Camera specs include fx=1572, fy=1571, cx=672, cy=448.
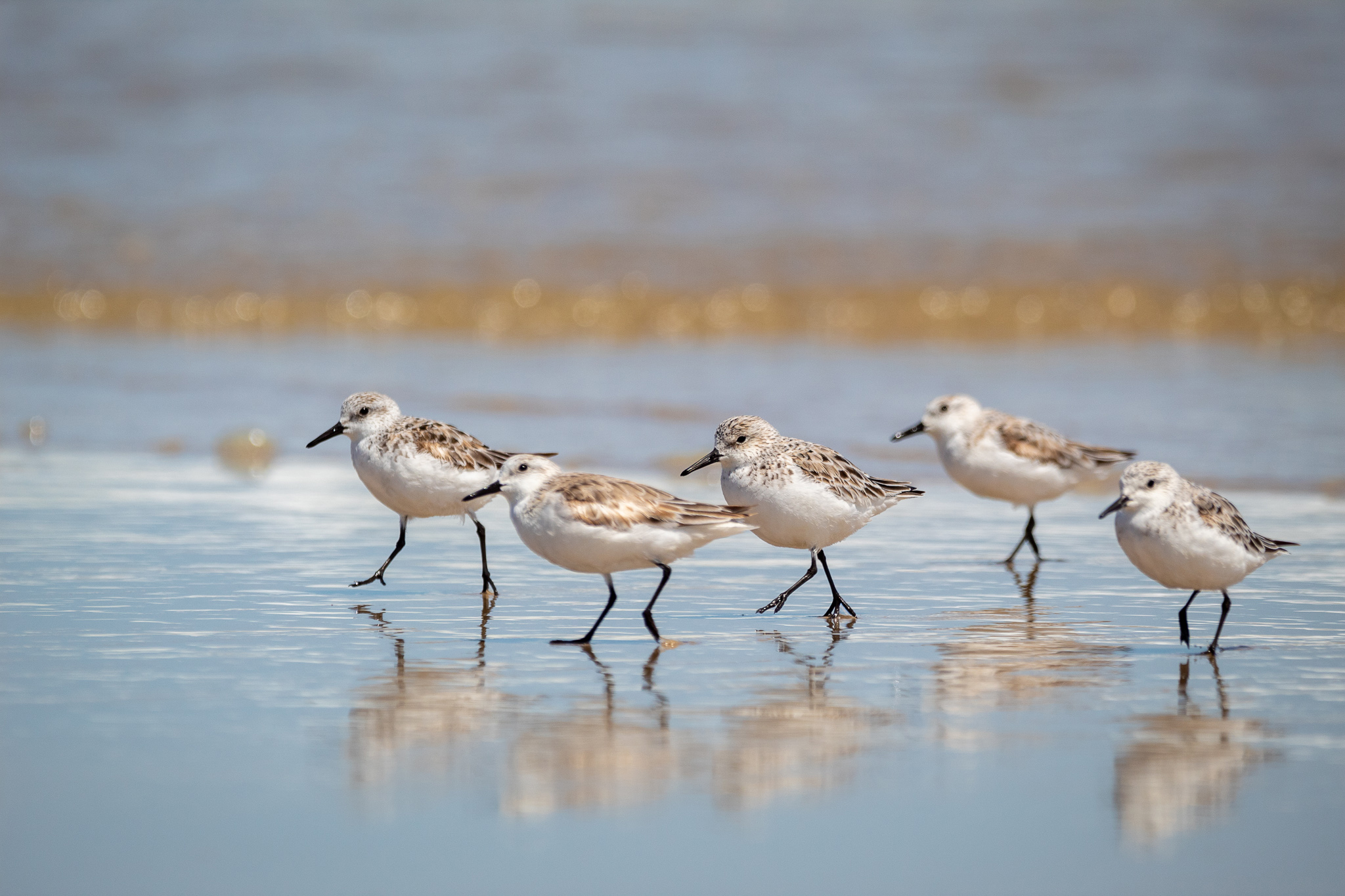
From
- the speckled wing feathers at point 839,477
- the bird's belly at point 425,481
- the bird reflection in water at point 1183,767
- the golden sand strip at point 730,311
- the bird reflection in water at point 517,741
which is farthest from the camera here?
the golden sand strip at point 730,311

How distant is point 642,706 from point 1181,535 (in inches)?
80.9

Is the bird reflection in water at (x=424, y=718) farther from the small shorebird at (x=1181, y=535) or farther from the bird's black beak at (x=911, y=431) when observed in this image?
the bird's black beak at (x=911, y=431)

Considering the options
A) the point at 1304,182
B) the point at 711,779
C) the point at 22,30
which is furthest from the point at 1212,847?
the point at 22,30

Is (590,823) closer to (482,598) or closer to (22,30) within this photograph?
(482,598)

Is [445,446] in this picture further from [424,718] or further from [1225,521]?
[1225,521]

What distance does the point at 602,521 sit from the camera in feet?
18.2

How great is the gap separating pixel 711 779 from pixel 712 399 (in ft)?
26.6

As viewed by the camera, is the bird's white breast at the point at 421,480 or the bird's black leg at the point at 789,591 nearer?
the bird's black leg at the point at 789,591

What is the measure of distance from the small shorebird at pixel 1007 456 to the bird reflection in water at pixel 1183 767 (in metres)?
3.03

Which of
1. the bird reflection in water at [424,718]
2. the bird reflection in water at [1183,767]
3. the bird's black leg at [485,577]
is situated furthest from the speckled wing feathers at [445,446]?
the bird reflection in water at [1183,767]

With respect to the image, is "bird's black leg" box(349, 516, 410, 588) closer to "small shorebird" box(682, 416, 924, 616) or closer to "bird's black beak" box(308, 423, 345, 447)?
"bird's black beak" box(308, 423, 345, 447)

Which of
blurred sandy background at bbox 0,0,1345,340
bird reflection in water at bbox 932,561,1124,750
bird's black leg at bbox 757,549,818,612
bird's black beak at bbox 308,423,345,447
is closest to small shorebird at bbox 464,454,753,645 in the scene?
bird's black leg at bbox 757,549,818,612

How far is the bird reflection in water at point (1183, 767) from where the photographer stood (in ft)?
12.6

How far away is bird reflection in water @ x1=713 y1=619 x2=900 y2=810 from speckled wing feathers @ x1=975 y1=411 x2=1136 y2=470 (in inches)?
121
